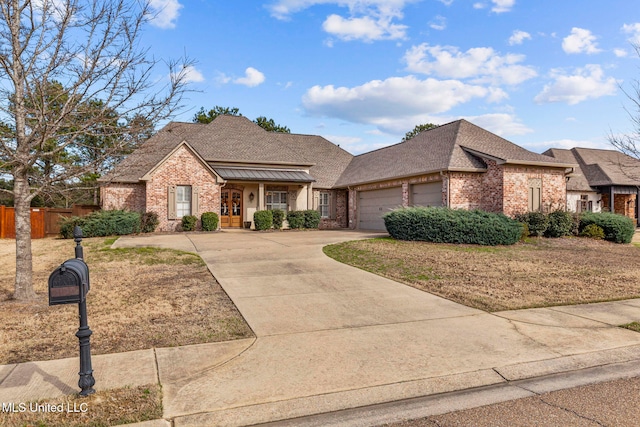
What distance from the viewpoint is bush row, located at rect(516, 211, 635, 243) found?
17.9 m

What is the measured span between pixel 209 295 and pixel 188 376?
3577 millimetres

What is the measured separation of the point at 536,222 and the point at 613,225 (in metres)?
3.72

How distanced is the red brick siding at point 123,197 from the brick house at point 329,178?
0.05m

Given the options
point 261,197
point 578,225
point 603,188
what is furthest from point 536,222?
point 603,188

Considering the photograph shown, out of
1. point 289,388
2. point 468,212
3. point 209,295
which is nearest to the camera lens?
point 289,388

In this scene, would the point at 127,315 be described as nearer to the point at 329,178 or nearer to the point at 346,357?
the point at 346,357

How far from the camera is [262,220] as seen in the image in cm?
2323

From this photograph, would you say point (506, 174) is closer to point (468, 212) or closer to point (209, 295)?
point (468, 212)

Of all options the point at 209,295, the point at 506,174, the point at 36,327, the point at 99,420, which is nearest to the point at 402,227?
the point at 506,174

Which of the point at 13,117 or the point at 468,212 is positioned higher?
the point at 13,117

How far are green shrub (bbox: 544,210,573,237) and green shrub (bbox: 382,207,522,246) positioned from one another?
283 cm

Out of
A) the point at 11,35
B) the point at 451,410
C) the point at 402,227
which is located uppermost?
the point at 11,35

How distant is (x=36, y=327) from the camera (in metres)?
6.25

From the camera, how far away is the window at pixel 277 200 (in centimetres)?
2597
